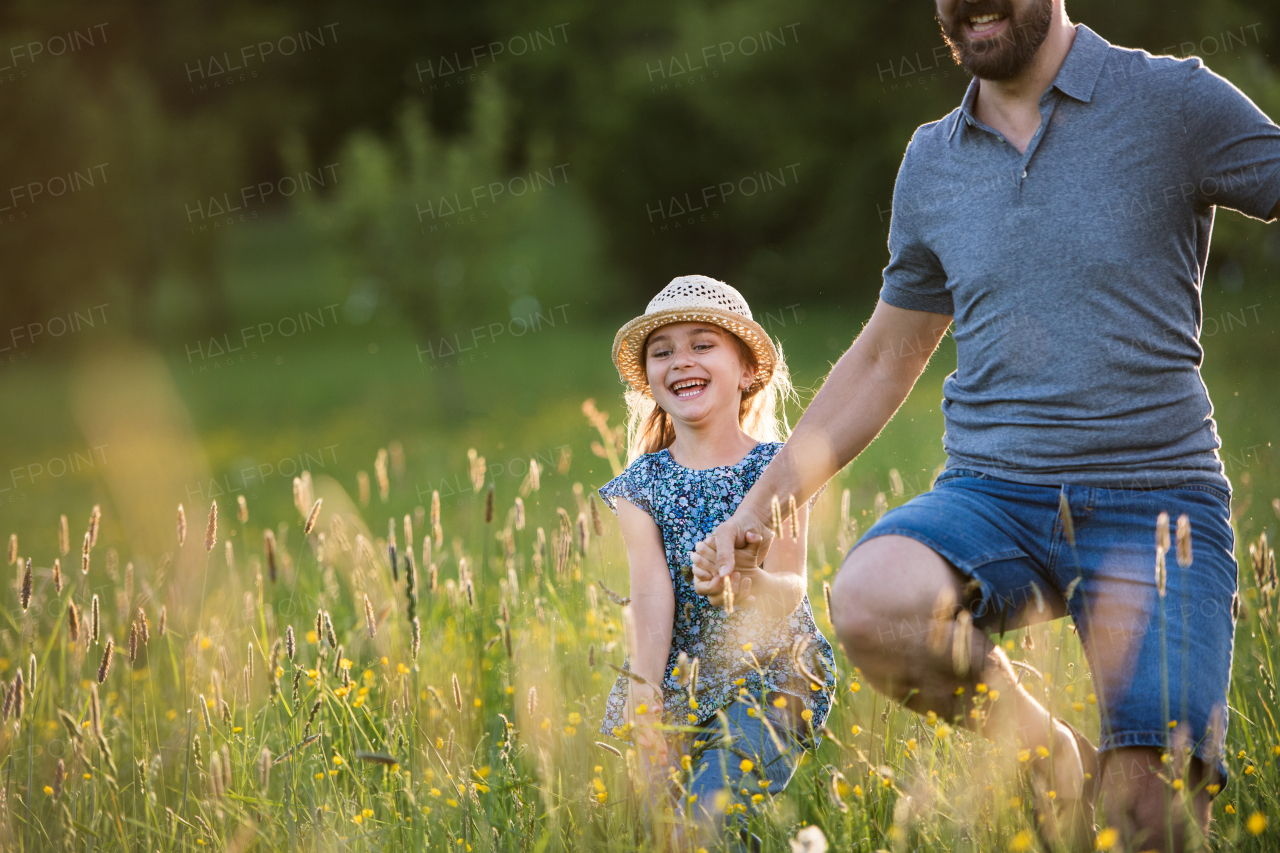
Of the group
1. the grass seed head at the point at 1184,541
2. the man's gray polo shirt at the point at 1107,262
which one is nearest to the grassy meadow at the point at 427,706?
the grass seed head at the point at 1184,541

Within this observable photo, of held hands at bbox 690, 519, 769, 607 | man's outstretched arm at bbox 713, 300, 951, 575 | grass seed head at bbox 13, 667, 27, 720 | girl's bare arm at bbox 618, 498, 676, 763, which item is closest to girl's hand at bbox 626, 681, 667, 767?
girl's bare arm at bbox 618, 498, 676, 763

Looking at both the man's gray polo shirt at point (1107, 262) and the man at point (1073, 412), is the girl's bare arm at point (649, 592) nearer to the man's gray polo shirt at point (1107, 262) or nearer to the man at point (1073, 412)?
the man at point (1073, 412)

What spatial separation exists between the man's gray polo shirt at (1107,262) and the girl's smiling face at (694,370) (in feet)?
2.39

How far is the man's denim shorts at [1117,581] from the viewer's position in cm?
231

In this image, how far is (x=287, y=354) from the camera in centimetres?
2925

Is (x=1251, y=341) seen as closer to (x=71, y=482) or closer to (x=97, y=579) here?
(x=97, y=579)

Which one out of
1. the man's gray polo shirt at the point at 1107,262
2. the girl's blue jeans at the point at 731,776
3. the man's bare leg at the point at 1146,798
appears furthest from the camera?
the man's gray polo shirt at the point at 1107,262

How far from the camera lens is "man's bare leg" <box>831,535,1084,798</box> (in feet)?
8.24

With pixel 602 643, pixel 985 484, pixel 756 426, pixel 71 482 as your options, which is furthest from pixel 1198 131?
pixel 71 482

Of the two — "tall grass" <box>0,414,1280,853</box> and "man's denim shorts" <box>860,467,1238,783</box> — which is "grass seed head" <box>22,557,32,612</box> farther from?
"man's denim shorts" <box>860,467,1238,783</box>

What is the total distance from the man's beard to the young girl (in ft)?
2.99

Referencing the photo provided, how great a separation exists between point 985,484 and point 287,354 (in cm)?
2838

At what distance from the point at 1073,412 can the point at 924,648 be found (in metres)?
0.63

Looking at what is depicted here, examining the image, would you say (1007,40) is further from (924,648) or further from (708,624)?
(708,624)
